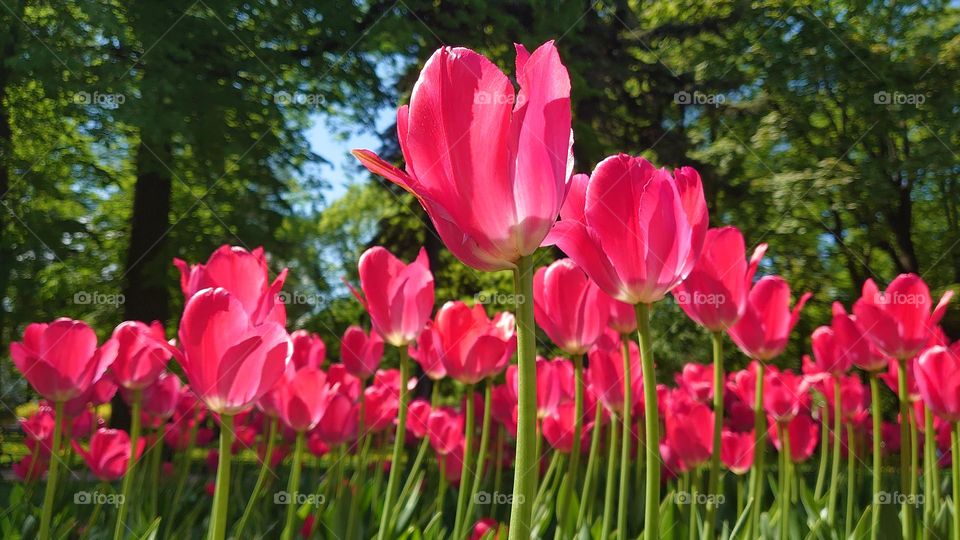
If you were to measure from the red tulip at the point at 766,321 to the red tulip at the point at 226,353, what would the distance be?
3.23 feet

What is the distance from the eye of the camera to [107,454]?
2410 mm

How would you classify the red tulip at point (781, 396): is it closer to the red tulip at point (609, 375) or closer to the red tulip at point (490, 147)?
the red tulip at point (609, 375)

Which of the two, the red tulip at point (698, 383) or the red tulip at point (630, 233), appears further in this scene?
the red tulip at point (698, 383)

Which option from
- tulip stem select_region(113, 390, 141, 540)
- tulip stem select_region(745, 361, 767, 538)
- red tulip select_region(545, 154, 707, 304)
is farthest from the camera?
tulip stem select_region(113, 390, 141, 540)

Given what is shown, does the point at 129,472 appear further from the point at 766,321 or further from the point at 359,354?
the point at 766,321

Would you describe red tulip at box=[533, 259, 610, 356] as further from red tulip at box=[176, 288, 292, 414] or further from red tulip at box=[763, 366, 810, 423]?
red tulip at box=[763, 366, 810, 423]

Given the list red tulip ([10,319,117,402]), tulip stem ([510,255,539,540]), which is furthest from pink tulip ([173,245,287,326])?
red tulip ([10,319,117,402])

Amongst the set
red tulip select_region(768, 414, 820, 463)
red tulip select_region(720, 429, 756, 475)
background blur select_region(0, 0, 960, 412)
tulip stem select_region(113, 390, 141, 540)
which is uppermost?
background blur select_region(0, 0, 960, 412)

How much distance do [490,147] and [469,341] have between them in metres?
1.13

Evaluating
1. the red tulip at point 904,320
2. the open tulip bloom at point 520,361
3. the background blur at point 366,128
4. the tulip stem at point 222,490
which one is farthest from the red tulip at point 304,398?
the background blur at point 366,128

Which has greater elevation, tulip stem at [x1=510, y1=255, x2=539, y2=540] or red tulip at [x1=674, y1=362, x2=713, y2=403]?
red tulip at [x1=674, y1=362, x2=713, y2=403]

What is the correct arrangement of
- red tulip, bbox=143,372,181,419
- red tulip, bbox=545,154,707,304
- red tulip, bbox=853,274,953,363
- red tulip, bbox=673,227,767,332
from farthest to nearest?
1. red tulip, bbox=143,372,181,419
2. red tulip, bbox=853,274,953,363
3. red tulip, bbox=673,227,767,332
4. red tulip, bbox=545,154,707,304

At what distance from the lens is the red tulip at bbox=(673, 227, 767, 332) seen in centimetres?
118

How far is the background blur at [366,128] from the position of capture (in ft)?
23.1
